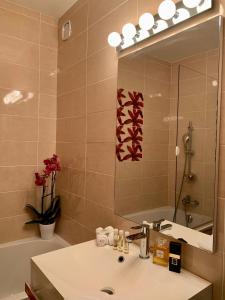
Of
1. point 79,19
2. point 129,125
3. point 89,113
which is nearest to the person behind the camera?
point 129,125

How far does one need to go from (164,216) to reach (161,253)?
19 centimetres

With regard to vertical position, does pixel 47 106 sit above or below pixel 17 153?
above

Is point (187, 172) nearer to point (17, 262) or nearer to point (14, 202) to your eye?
point (14, 202)

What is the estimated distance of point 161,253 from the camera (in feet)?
3.83

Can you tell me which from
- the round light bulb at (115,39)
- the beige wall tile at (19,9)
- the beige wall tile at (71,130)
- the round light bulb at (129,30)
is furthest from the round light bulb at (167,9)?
the beige wall tile at (19,9)

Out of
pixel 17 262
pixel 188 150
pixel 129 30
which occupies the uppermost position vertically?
pixel 129 30

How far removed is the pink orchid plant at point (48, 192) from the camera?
2.06 metres

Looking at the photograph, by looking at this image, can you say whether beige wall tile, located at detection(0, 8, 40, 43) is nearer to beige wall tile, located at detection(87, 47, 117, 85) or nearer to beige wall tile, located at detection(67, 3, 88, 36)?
beige wall tile, located at detection(67, 3, 88, 36)

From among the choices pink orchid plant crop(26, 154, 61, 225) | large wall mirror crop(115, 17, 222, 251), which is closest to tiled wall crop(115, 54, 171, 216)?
large wall mirror crop(115, 17, 222, 251)

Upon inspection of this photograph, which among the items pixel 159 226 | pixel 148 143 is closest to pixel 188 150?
pixel 148 143

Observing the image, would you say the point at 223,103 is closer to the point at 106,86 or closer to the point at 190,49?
the point at 190,49

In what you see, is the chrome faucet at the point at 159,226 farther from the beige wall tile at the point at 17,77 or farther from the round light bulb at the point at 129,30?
the beige wall tile at the point at 17,77

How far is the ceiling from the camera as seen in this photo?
1.96 metres

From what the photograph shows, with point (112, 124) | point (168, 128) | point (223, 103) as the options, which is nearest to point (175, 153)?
point (168, 128)
